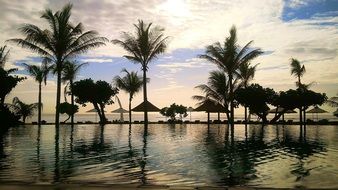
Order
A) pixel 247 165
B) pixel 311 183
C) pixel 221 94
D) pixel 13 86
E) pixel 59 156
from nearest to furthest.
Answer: pixel 311 183 → pixel 247 165 → pixel 59 156 → pixel 13 86 → pixel 221 94

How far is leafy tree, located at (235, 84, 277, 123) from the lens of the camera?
132 ft

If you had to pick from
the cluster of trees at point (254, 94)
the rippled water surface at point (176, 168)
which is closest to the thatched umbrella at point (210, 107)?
the cluster of trees at point (254, 94)

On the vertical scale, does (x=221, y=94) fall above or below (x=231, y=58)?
below

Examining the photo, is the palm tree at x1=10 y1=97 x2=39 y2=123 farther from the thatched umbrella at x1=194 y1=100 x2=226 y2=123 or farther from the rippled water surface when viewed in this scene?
the rippled water surface

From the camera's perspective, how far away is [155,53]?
34.6 meters

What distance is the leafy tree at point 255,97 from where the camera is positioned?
40375 millimetres

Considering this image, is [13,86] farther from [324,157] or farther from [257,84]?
[257,84]

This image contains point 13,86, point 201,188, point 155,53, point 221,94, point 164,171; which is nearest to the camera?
point 201,188

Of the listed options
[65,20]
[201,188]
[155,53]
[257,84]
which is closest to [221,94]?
[257,84]

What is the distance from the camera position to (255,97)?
40375 mm

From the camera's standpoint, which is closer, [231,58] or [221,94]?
[231,58]

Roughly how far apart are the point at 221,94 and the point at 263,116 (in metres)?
6.19

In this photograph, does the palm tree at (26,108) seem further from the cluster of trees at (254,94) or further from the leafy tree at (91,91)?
the cluster of trees at (254,94)

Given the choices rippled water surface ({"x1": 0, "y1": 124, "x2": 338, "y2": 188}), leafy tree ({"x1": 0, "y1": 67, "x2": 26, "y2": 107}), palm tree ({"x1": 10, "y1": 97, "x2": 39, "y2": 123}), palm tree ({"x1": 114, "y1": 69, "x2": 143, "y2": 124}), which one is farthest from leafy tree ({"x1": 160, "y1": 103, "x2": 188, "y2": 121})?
rippled water surface ({"x1": 0, "y1": 124, "x2": 338, "y2": 188})
